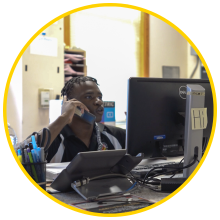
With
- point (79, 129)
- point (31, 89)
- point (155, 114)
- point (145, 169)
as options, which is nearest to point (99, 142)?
point (79, 129)

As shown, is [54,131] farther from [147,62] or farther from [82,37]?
[147,62]

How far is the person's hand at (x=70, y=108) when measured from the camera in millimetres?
1347

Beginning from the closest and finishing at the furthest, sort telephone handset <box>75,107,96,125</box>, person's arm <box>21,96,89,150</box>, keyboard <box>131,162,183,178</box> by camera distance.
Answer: keyboard <box>131,162,183,178</box>, person's arm <box>21,96,89,150</box>, telephone handset <box>75,107,96,125</box>

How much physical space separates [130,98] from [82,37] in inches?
103

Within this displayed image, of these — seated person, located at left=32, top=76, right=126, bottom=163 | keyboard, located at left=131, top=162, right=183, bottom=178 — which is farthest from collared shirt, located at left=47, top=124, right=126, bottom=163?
keyboard, located at left=131, top=162, right=183, bottom=178

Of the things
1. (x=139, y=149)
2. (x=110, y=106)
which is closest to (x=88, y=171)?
(x=139, y=149)

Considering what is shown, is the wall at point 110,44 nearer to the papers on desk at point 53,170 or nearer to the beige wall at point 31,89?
the beige wall at point 31,89

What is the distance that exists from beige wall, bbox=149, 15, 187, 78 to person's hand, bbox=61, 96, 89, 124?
277 centimetres

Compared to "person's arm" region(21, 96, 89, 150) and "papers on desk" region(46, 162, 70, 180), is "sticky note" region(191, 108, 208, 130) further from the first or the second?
"person's arm" region(21, 96, 89, 150)

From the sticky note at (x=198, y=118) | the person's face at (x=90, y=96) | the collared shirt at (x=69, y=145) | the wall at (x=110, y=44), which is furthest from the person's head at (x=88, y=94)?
the wall at (x=110, y=44)

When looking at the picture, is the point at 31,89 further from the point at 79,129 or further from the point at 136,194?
the point at 136,194

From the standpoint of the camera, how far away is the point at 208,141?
116 centimetres

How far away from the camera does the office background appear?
8.25 ft

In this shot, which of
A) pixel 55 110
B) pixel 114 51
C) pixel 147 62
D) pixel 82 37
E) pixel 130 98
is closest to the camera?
pixel 130 98
